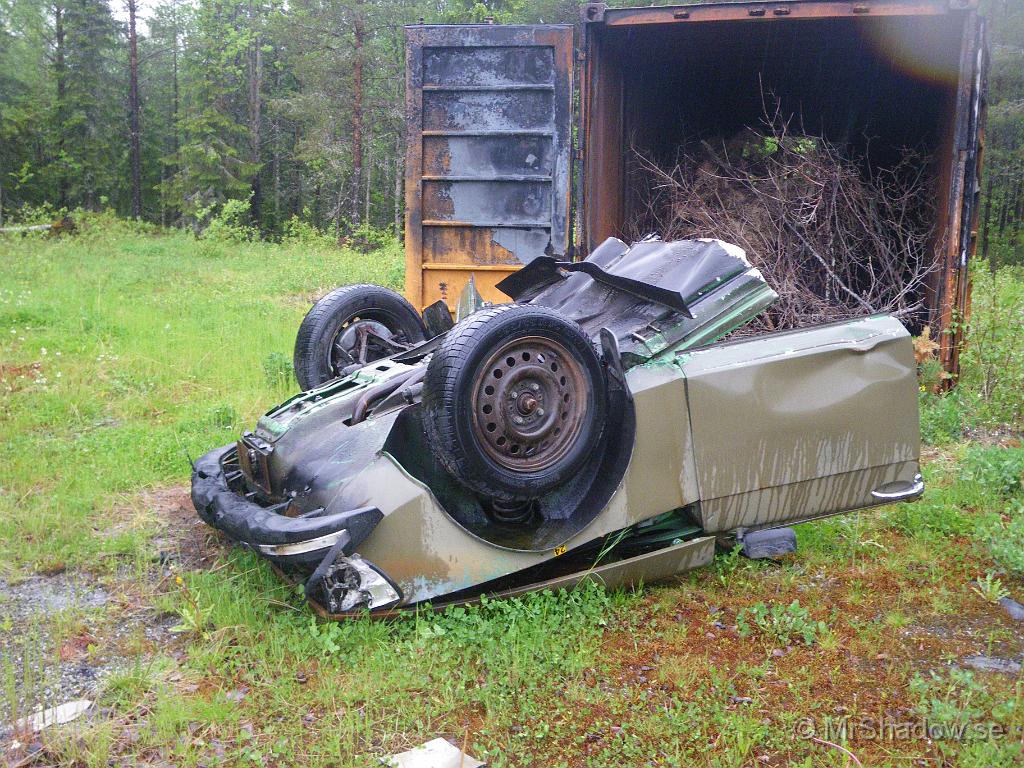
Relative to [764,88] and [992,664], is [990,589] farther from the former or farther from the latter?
[764,88]

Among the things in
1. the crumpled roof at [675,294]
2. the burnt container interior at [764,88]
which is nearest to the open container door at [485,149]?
the burnt container interior at [764,88]

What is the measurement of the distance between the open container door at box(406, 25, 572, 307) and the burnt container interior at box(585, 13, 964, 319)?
308mm

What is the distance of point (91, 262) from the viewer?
1442 centimetres

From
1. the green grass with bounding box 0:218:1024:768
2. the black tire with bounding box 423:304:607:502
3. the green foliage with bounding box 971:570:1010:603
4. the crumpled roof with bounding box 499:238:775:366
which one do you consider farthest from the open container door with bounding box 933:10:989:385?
the black tire with bounding box 423:304:607:502

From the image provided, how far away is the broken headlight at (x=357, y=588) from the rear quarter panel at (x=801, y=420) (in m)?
1.34

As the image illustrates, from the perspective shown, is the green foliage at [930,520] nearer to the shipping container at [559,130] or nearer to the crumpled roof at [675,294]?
the crumpled roof at [675,294]

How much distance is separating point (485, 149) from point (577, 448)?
3575mm

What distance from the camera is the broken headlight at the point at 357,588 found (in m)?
3.15

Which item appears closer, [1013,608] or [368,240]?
[1013,608]

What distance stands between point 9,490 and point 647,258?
3781 mm

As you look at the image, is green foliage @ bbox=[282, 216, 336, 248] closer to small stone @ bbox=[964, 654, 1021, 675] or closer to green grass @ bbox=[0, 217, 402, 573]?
green grass @ bbox=[0, 217, 402, 573]

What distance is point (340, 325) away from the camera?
454cm

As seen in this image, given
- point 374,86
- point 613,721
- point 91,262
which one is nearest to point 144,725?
point 613,721

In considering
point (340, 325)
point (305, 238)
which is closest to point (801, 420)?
point (340, 325)
